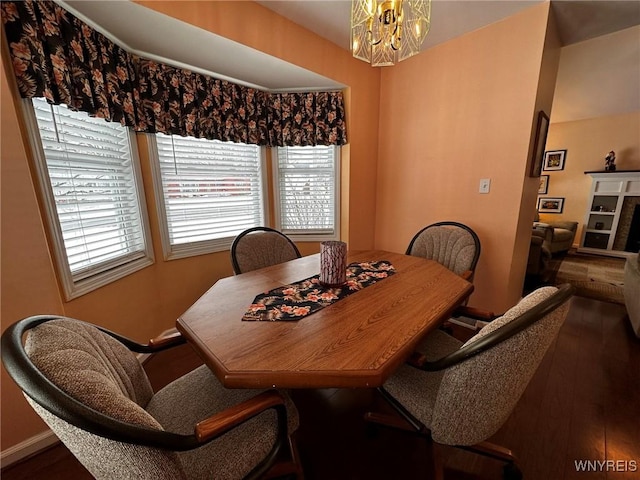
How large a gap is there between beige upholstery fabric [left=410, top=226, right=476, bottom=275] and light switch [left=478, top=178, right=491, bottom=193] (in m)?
0.43

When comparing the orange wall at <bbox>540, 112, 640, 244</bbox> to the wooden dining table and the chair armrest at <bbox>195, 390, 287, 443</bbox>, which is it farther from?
the chair armrest at <bbox>195, 390, 287, 443</bbox>

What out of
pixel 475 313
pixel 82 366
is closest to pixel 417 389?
pixel 475 313

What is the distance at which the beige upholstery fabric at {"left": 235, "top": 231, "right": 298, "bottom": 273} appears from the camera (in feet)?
6.03

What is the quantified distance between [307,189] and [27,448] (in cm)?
257

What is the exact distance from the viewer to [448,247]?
6.83 feet

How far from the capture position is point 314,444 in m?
1.31

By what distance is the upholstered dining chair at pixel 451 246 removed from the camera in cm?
194

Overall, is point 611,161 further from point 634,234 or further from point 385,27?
point 385,27

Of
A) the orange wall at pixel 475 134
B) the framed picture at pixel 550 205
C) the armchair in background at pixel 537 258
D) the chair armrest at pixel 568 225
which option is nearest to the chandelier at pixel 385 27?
the orange wall at pixel 475 134

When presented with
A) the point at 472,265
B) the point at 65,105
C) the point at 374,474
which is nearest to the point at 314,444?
the point at 374,474

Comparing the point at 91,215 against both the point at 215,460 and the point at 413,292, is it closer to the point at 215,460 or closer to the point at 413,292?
the point at 215,460

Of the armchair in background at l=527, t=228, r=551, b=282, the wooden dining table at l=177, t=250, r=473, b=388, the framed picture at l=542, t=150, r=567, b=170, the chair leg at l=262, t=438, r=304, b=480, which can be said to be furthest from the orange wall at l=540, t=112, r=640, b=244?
the chair leg at l=262, t=438, r=304, b=480

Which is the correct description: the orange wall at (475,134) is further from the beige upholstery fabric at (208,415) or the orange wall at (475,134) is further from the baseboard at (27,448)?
the baseboard at (27,448)

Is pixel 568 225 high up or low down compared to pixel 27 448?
up
